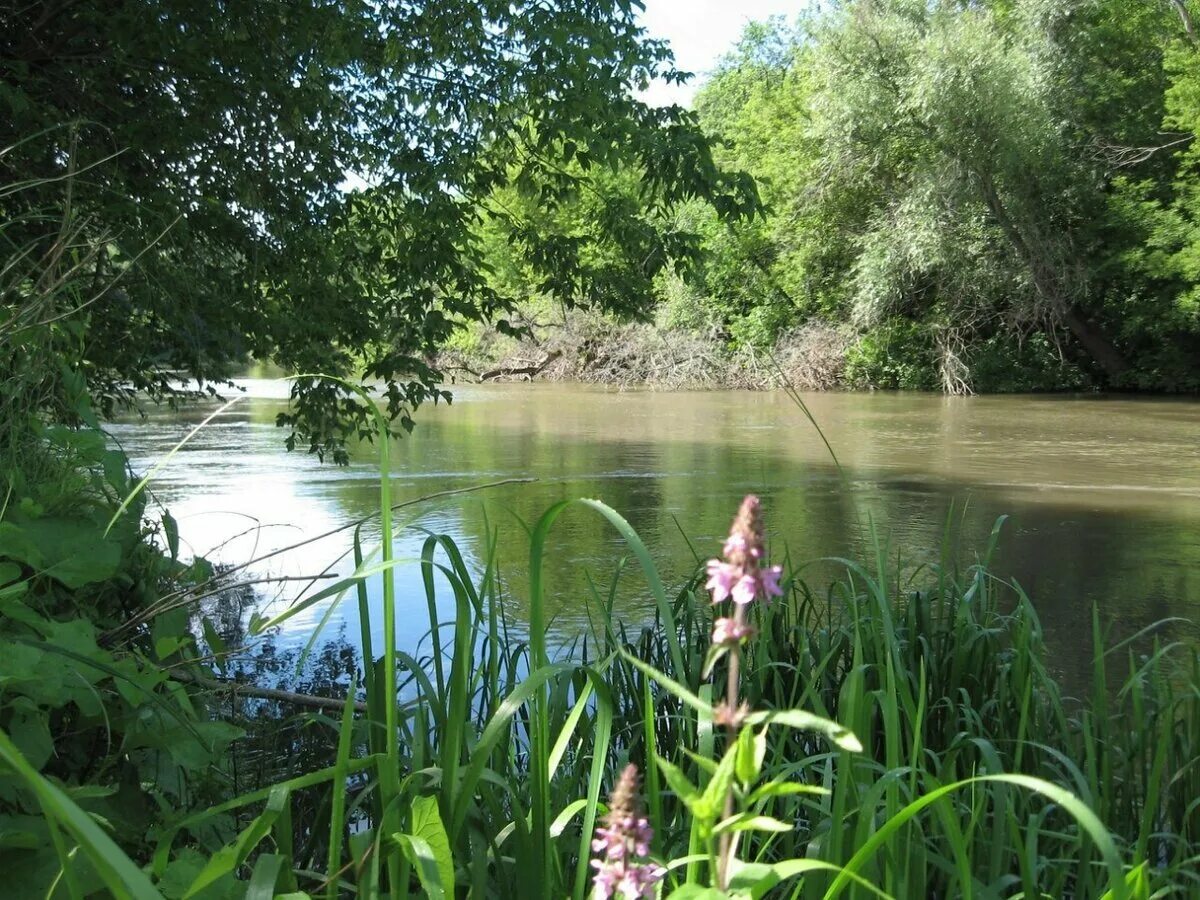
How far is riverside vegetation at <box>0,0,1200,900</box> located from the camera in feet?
4.60

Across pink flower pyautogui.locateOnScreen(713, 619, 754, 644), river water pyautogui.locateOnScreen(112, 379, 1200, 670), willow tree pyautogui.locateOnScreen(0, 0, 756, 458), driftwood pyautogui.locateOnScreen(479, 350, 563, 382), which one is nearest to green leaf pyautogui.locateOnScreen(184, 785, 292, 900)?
pink flower pyautogui.locateOnScreen(713, 619, 754, 644)

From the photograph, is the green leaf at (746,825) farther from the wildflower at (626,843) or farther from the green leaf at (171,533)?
the green leaf at (171,533)

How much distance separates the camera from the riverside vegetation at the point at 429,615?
1401 mm

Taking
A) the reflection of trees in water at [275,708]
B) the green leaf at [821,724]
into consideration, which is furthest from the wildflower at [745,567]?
the reflection of trees in water at [275,708]

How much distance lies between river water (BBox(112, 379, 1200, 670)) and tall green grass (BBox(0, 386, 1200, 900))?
402 millimetres

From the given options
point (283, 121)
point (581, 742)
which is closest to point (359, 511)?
point (283, 121)

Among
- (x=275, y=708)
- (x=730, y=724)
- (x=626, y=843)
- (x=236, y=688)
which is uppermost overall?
(x=730, y=724)

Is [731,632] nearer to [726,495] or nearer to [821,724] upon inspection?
[821,724]

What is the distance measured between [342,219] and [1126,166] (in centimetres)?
2143

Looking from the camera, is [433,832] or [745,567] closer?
[745,567]

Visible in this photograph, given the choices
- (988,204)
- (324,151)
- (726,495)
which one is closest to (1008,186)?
(988,204)

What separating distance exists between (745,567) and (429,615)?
71.6 inches

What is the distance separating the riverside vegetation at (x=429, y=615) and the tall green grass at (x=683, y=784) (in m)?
0.01

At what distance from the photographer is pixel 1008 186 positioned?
21.9 meters
